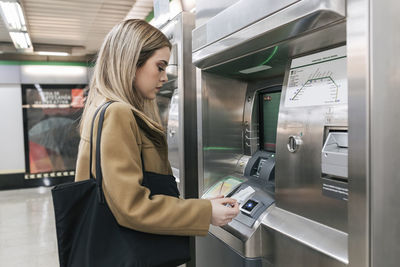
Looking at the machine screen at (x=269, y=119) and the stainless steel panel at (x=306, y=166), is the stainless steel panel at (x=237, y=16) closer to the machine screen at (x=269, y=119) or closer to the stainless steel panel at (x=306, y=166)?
the stainless steel panel at (x=306, y=166)

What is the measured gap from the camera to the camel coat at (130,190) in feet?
3.05

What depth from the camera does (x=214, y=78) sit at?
1731mm

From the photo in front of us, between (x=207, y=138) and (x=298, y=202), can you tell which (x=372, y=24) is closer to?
(x=298, y=202)

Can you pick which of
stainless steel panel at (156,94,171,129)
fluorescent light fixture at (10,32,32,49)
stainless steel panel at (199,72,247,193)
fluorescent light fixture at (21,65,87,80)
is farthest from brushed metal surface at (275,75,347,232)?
fluorescent light fixture at (21,65,87,80)

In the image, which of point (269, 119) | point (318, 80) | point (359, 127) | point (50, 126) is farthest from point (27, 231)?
point (359, 127)

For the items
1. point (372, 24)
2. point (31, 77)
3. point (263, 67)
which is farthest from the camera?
point (31, 77)

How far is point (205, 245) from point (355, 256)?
905 mm

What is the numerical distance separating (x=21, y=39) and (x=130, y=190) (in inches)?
226

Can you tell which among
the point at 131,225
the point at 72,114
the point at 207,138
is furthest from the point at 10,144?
the point at 131,225

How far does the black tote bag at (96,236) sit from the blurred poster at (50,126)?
21.7 feet

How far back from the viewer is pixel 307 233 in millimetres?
1083

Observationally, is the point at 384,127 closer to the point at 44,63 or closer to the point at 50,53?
the point at 50,53

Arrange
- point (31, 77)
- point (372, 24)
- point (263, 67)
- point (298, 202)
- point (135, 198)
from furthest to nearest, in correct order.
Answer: point (31, 77), point (263, 67), point (298, 202), point (135, 198), point (372, 24)

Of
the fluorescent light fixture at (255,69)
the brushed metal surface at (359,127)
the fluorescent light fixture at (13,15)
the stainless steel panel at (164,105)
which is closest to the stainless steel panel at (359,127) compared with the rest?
the brushed metal surface at (359,127)
